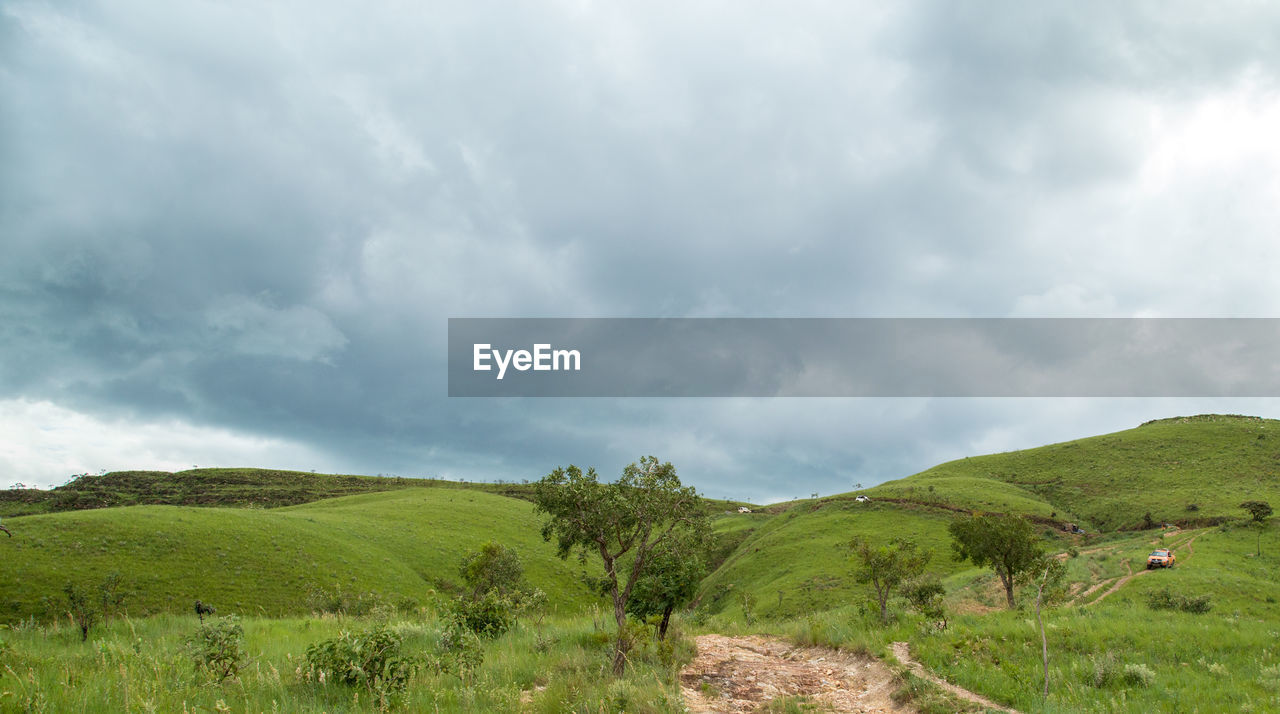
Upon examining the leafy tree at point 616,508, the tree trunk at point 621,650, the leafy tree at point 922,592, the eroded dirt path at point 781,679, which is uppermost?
the leafy tree at point 616,508

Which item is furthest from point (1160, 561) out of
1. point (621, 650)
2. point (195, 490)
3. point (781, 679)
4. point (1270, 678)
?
point (195, 490)

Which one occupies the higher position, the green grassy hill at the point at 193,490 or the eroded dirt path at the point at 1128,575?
the green grassy hill at the point at 193,490

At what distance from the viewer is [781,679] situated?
52.5ft

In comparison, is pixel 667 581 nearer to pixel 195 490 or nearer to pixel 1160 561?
pixel 1160 561

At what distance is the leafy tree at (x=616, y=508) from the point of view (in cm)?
1720

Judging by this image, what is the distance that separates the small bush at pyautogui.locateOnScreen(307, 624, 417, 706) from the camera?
990 centimetres

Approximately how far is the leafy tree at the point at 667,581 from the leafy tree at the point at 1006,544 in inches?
1055

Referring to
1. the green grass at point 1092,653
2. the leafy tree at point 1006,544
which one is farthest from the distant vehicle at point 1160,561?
the green grass at point 1092,653

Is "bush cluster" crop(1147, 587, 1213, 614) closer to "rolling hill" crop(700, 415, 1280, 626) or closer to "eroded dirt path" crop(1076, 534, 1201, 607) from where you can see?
"eroded dirt path" crop(1076, 534, 1201, 607)

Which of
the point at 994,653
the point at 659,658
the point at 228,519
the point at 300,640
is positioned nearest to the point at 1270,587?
the point at 994,653

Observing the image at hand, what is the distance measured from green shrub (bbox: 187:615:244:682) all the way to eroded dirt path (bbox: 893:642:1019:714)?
14.3 m

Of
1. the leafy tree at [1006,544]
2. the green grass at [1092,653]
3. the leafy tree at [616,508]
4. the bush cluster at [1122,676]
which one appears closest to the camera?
the green grass at [1092,653]

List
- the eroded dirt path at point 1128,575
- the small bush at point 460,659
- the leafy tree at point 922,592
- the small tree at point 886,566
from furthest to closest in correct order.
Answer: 1. the eroded dirt path at point 1128,575
2. the small tree at point 886,566
3. the leafy tree at point 922,592
4. the small bush at point 460,659

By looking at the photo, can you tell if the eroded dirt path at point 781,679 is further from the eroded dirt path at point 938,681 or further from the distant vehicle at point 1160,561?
the distant vehicle at point 1160,561
